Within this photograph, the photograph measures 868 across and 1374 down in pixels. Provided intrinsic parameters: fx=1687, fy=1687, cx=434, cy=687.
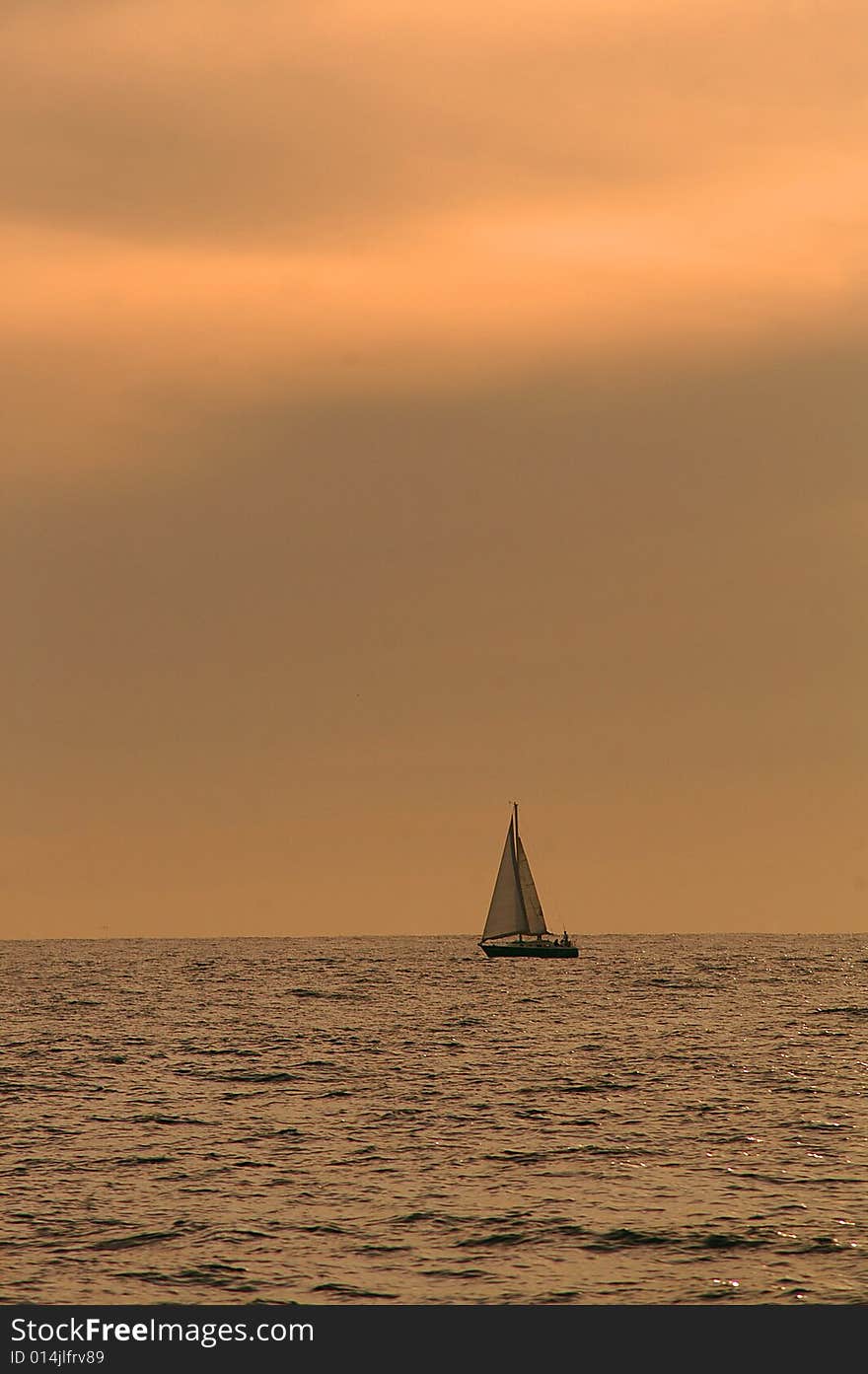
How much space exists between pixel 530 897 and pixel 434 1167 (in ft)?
444

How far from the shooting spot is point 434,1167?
1690 inches

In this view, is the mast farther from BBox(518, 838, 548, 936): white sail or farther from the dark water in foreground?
the dark water in foreground

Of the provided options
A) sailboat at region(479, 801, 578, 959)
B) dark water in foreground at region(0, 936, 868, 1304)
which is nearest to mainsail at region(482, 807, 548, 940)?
sailboat at region(479, 801, 578, 959)

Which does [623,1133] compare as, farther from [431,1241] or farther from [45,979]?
[45,979]

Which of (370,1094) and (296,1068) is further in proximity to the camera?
(296,1068)

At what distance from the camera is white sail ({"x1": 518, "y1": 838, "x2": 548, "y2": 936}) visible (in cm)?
17362

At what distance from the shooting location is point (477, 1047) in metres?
83.0

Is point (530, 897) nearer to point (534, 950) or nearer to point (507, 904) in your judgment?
point (507, 904)

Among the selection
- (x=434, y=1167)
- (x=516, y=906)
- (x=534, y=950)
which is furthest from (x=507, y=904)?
(x=434, y=1167)

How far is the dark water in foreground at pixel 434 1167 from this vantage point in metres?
31.0

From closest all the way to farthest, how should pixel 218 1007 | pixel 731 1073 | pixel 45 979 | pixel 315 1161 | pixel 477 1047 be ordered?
pixel 315 1161
pixel 731 1073
pixel 477 1047
pixel 218 1007
pixel 45 979
